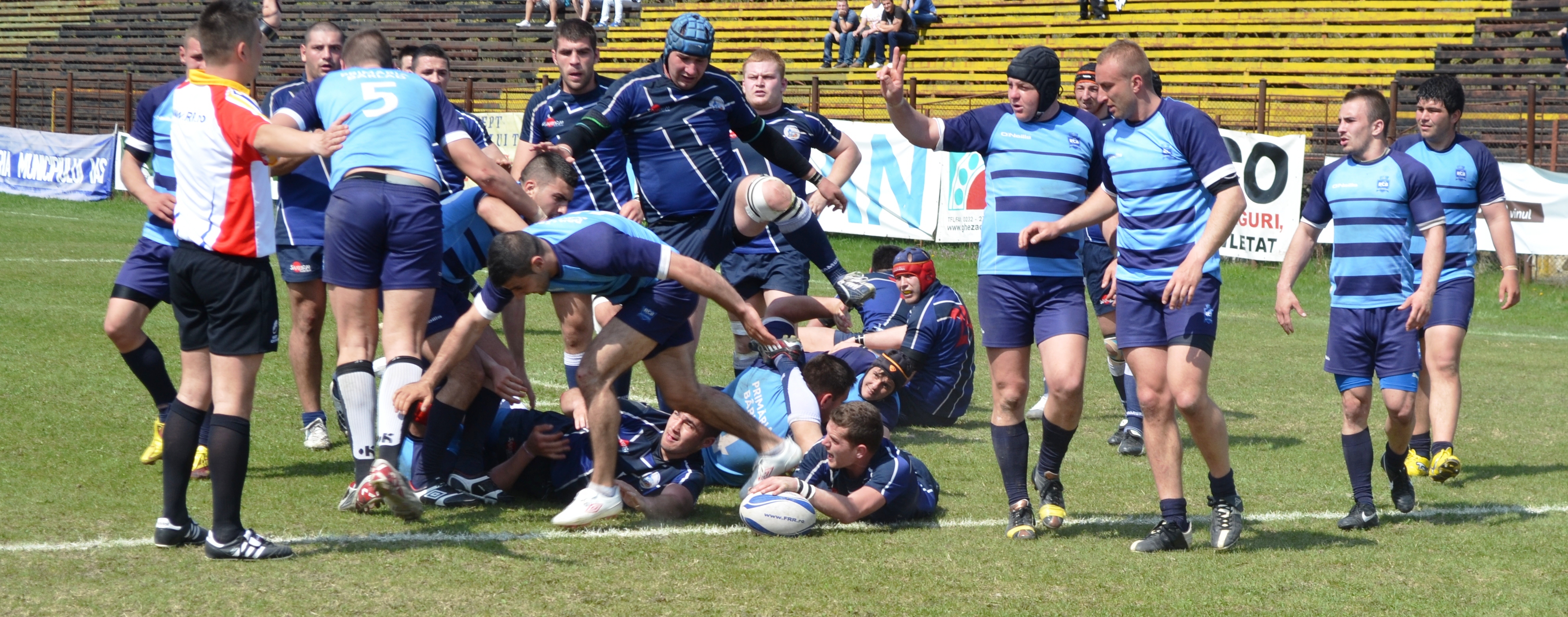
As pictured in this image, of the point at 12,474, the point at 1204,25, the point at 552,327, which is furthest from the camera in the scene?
the point at 1204,25

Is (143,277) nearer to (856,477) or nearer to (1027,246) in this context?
(856,477)

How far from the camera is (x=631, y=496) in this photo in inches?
229

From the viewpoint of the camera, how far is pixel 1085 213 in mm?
5535

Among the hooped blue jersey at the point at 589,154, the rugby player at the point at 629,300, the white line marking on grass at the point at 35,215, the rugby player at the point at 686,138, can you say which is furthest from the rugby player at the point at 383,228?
the white line marking on grass at the point at 35,215

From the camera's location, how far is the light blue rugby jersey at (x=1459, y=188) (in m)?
6.97

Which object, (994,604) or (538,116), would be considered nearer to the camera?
(994,604)

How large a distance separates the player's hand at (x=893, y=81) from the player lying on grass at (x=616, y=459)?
1.62 metres

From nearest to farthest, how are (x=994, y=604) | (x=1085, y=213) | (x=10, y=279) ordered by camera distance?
(x=994, y=604) < (x=1085, y=213) < (x=10, y=279)

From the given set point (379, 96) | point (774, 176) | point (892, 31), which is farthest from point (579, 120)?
point (892, 31)

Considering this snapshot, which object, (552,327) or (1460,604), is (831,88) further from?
(1460,604)

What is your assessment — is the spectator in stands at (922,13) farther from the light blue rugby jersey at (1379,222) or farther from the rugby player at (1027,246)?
the rugby player at (1027,246)

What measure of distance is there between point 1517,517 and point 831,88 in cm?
1997

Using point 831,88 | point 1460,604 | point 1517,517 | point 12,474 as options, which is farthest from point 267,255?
point 831,88

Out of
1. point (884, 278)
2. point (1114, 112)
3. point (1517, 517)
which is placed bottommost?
point (1517, 517)
